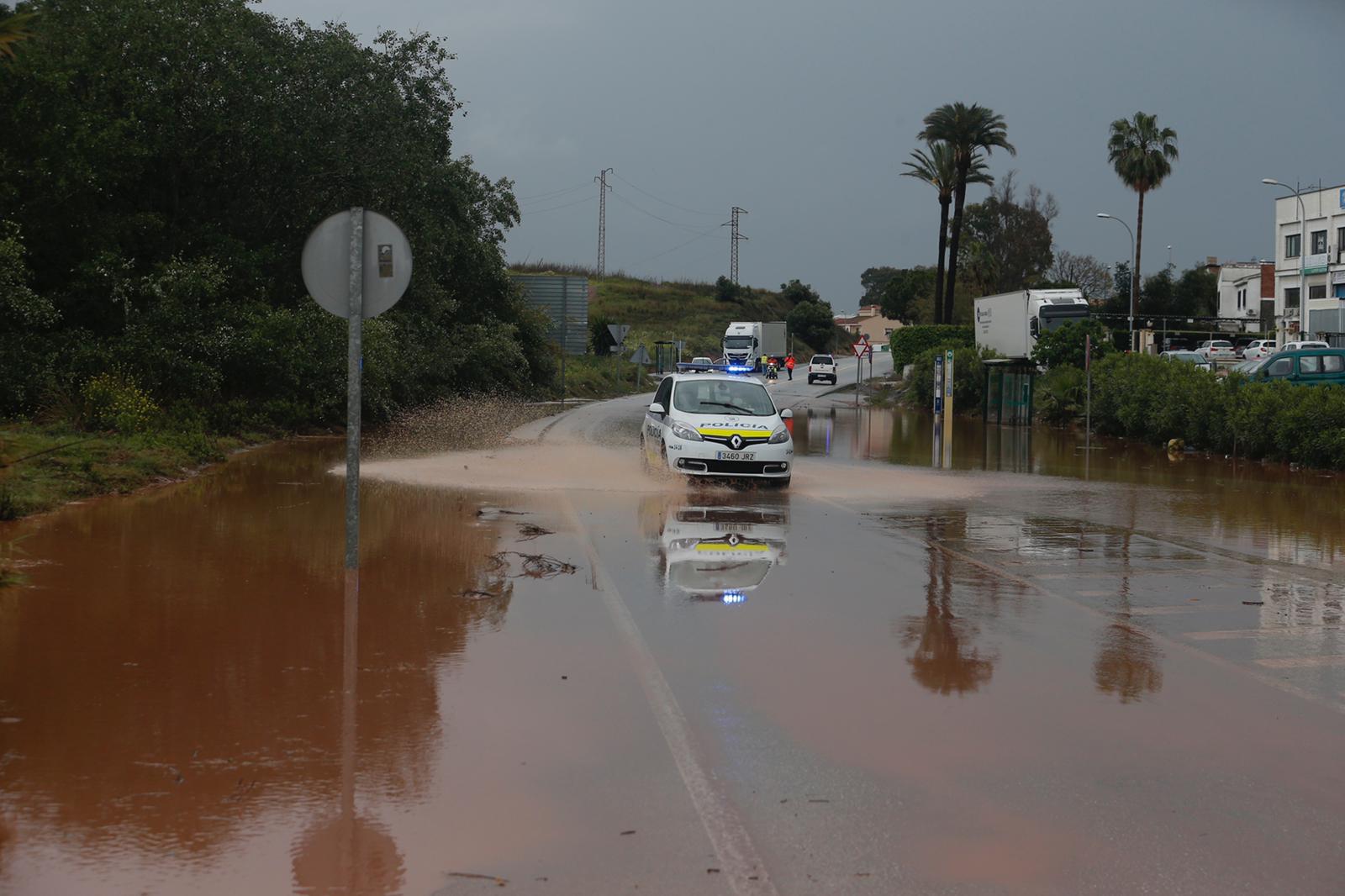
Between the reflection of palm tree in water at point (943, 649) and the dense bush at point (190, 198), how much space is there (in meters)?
16.1

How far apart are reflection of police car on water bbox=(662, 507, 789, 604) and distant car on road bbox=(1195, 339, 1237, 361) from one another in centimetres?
4441

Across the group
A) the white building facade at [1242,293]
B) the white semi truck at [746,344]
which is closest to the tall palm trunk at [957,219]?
the white semi truck at [746,344]

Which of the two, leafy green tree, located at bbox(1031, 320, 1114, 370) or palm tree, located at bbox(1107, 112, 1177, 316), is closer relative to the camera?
leafy green tree, located at bbox(1031, 320, 1114, 370)

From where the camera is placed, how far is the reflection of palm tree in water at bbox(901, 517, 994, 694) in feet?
24.5

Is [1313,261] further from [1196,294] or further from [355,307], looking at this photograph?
[355,307]

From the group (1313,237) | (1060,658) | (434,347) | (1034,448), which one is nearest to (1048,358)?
(1034,448)

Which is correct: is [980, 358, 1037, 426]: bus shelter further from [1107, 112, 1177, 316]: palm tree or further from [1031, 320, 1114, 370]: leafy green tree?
[1107, 112, 1177, 316]: palm tree

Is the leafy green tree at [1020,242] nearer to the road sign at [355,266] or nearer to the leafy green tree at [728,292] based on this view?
the leafy green tree at [728,292]

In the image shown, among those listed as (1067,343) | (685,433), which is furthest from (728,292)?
(685,433)

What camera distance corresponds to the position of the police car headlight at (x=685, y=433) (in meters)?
18.1

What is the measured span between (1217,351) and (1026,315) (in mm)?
17916

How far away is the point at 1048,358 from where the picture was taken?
135ft

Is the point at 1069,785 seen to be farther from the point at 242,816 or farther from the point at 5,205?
the point at 5,205

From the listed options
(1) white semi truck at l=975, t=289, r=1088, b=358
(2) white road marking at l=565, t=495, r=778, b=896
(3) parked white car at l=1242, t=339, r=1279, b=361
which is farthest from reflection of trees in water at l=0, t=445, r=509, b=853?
(3) parked white car at l=1242, t=339, r=1279, b=361
